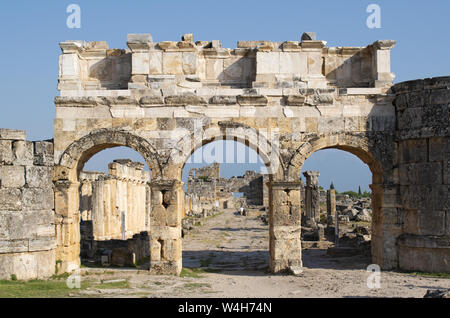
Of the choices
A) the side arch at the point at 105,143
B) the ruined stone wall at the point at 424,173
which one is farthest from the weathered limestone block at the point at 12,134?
the ruined stone wall at the point at 424,173

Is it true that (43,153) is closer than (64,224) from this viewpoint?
Yes

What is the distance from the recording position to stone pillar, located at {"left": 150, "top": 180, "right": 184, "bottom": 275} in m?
11.5

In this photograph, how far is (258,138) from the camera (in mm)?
11766

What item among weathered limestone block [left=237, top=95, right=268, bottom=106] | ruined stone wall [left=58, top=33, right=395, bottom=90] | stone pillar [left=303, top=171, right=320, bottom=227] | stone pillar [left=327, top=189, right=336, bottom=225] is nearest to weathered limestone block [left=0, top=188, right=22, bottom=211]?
ruined stone wall [left=58, top=33, right=395, bottom=90]

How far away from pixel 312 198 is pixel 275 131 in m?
12.4

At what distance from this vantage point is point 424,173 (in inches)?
447

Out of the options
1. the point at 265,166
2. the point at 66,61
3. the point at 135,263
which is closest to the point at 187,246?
the point at 135,263

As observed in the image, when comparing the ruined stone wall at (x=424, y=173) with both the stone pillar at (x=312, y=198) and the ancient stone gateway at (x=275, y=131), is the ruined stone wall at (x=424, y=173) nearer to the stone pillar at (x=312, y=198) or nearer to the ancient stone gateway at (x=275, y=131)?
the ancient stone gateway at (x=275, y=131)

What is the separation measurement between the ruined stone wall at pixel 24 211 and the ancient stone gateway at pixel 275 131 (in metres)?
0.38

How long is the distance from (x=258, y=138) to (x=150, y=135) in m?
2.49

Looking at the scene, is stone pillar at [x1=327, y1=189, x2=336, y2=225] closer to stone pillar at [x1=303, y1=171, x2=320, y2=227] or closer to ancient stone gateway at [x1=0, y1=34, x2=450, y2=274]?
stone pillar at [x1=303, y1=171, x2=320, y2=227]

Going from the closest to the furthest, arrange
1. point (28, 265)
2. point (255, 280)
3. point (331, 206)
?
point (28, 265), point (255, 280), point (331, 206)

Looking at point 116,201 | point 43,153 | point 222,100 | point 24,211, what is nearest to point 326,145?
point 222,100

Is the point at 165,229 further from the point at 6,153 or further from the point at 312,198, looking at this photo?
the point at 312,198
